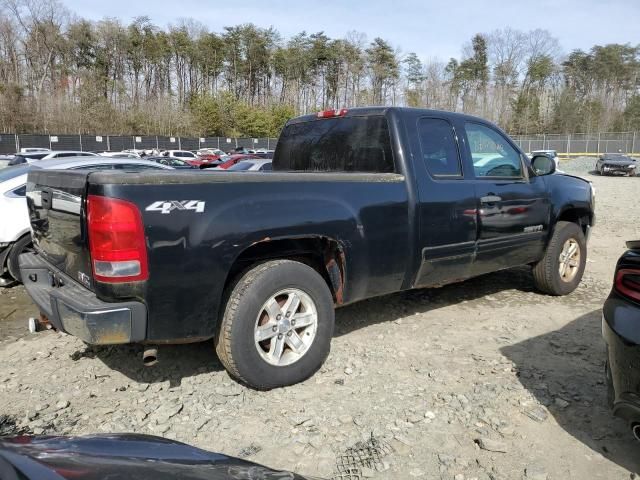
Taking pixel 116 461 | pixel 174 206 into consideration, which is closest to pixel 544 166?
pixel 174 206

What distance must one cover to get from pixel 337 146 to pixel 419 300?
202cm

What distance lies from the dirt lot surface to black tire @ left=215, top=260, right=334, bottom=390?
0.16m

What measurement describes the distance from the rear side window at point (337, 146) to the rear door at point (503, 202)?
35.7 inches

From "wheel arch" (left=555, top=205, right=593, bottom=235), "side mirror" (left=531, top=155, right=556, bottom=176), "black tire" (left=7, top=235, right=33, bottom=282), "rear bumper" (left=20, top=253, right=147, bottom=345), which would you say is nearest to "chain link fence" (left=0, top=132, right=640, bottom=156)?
"black tire" (left=7, top=235, right=33, bottom=282)

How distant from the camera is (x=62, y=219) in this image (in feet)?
11.0

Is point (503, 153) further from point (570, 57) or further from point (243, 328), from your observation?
point (570, 57)

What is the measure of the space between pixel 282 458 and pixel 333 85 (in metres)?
82.4

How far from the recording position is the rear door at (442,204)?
14.0ft

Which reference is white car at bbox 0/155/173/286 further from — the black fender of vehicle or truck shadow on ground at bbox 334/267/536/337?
the black fender of vehicle

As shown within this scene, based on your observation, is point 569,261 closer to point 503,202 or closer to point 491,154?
point 503,202

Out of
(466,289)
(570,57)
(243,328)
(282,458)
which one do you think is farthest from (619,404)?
(570,57)

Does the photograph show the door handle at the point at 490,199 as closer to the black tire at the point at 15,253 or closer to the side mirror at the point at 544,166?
the side mirror at the point at 544,166

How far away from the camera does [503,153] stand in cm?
517

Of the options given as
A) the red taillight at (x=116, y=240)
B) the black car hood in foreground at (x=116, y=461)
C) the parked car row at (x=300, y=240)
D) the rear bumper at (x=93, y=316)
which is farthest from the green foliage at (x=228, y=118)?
the black car hood in foreground at (x=116, y=461)
